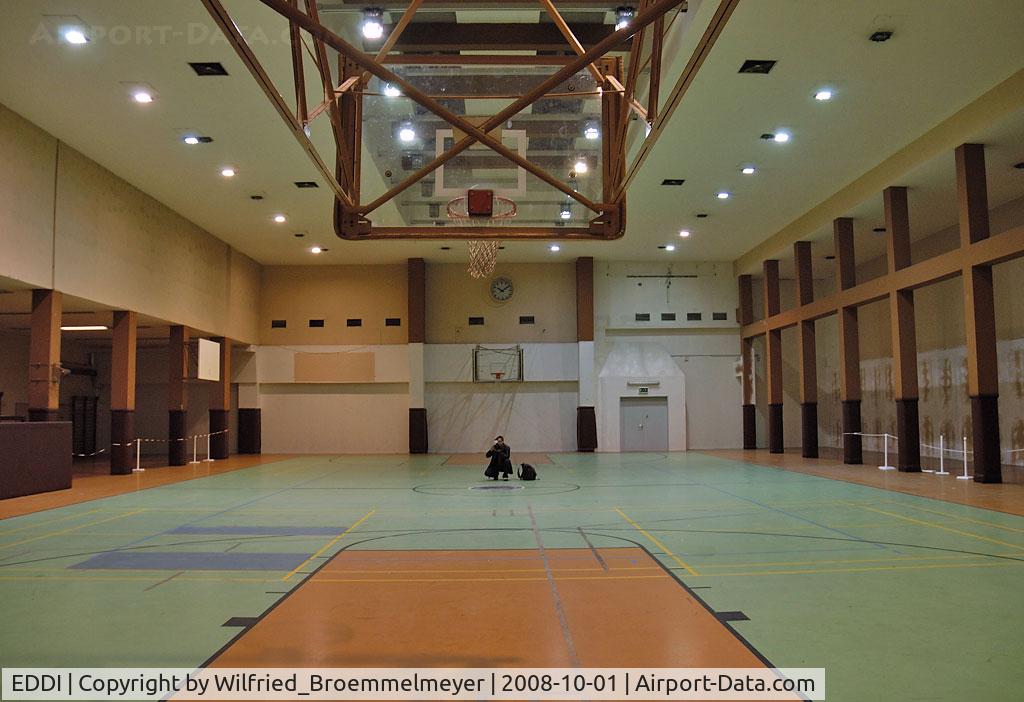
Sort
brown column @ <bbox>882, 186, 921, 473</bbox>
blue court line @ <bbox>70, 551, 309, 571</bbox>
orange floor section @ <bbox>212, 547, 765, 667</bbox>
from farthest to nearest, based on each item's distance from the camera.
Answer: brown column @ <bbox>882, 186, 921, 473</bbox> → blue court line @ <bbox>70, 551, 309, 571</bbox> → orange floor section @ <bbox>212, 547, 765, 667</bbox>

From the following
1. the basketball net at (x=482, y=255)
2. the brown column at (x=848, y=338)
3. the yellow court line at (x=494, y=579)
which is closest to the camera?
the yellow court line at (x=494, y=579)

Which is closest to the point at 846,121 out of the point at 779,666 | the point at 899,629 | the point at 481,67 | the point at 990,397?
the point at 990,397

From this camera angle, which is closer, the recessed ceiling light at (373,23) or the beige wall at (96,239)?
the recessed ceiling light at (373,23)

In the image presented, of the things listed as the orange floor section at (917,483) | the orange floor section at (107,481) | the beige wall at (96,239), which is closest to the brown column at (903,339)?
the orange floor section at (917,483)

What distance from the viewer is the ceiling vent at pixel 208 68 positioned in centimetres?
1351

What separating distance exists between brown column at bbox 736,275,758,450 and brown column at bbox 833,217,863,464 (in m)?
8.15

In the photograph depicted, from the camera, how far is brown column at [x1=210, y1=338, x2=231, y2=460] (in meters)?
27.4

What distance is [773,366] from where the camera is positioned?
27.6 meters

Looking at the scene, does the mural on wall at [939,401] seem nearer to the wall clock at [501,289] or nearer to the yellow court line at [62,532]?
the wall clock at [501,289]

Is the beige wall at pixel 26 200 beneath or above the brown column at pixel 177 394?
above

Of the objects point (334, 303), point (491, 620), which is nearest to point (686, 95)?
point (491, 620)

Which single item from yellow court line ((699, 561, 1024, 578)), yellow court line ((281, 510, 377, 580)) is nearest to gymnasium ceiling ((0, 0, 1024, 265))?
yellow court line ((281, 510, 377, 580))

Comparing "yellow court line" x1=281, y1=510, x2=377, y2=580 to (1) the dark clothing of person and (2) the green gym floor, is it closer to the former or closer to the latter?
(2) the green gym floor

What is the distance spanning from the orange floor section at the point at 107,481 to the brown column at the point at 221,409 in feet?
1.70
